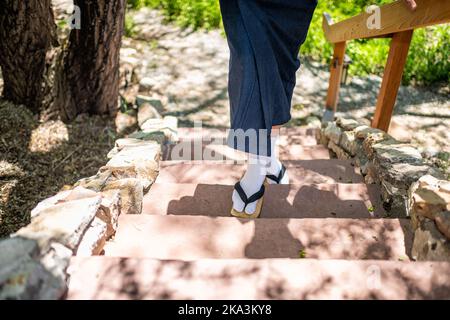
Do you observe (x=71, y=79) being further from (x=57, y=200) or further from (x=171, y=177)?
(x=57, y=200)

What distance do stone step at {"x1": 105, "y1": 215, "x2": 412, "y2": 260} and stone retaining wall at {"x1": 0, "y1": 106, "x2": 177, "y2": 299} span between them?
0.14 meters

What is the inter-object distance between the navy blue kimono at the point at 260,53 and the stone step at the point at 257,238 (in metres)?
0.48

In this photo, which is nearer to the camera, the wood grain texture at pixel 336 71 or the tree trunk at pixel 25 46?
the tree trunk at pixel 25 46

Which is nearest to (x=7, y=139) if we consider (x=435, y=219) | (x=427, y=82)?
(x=435, y=219)

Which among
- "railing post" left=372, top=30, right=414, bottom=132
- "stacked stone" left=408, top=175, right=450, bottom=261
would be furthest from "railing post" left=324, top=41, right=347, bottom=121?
"stacked stone" left=408, top=175, right=450, bottom=261

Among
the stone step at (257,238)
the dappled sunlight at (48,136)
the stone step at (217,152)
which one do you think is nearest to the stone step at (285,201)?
the stone step at (257,238)

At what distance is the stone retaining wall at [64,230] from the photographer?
1.08 metres

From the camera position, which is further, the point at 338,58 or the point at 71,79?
the point at 338,58

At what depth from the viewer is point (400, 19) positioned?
216 centimetres

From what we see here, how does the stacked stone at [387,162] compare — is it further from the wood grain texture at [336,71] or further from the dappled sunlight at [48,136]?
the dappled sunlight at [48,136]

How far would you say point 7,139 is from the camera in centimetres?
291

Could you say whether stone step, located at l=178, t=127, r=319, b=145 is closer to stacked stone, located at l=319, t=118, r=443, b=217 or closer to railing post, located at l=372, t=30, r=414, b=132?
stacked stone, located at l=319, t=118, r=443, b=217

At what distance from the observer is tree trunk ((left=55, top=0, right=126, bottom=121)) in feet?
10.2

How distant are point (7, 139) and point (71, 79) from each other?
793 mm
